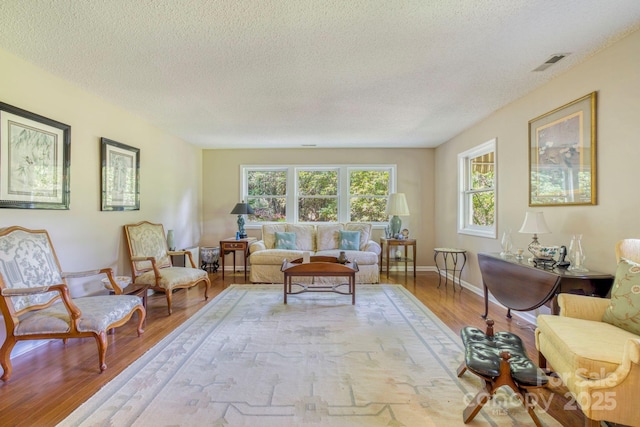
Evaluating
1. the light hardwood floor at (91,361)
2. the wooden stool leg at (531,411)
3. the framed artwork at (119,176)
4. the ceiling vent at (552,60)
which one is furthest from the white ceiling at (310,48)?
the light hardwood floor at (91,361)

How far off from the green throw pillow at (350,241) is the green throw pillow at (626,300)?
131 inches

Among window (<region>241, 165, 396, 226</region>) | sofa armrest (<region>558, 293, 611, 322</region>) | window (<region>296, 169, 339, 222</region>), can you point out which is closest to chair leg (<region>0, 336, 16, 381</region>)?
sofa armrest (<region>558, 293, 611, 322</region>)

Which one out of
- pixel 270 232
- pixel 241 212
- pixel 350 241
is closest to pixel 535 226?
pixel 350 241

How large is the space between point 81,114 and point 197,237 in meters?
2.97

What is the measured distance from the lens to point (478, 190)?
4148 mm

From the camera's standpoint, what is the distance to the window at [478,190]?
3.83 m

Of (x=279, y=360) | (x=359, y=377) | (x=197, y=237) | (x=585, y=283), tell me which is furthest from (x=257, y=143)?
(x=585, y=283)

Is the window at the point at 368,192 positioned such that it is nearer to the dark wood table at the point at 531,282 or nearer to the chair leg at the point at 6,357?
the dark wood table at the point at 531,282

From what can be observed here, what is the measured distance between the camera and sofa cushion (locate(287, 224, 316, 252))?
5078mm

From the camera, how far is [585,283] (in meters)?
2.04

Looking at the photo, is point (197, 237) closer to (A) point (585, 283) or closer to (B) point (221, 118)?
(B) point (221, 118)

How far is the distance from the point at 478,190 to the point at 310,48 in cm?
315

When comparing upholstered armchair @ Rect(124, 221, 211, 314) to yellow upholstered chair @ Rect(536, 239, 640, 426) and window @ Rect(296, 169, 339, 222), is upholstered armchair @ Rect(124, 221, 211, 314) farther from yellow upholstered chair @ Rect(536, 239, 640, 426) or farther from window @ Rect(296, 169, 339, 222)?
yellow upholstered chair @ Rect(536, 239, 640, 426)

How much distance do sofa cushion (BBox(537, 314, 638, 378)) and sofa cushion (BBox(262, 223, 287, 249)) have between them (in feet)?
12.7
